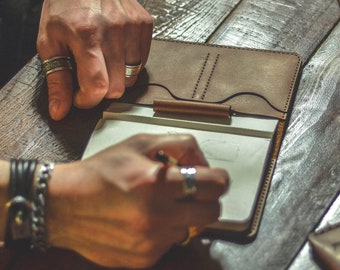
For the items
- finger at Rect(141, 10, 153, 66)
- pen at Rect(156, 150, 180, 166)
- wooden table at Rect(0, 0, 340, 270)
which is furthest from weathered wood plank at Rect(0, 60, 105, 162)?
pen at Rect(156, 150, 180, 166)

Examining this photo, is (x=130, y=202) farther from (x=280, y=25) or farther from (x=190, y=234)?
(x=280, y=25)

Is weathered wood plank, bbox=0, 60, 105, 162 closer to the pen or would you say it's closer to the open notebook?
the open notebook

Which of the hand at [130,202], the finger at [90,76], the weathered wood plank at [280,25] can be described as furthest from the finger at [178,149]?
the weathered wood plank at [280,25]

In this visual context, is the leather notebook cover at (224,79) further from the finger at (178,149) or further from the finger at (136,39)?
the finger at (178,149)

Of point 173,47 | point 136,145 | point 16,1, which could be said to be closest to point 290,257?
point 136,145

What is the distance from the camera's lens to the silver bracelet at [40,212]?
29.7 inches

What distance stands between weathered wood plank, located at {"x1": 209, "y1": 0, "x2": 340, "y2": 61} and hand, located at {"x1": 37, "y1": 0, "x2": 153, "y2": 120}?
0.54 ft

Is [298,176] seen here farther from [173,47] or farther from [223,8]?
[223,8]

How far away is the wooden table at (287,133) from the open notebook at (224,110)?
23 mm

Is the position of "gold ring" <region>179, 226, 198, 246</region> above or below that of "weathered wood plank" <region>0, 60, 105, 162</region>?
above

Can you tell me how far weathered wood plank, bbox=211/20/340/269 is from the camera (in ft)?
2.56

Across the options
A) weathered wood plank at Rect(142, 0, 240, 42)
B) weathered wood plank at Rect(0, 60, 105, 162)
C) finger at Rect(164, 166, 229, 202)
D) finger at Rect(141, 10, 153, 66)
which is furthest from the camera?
weathered wood plank at Rect(142, 0, 240, 42)

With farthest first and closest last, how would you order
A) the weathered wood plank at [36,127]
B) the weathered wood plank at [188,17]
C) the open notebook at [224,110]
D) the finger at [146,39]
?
1. the weathered wood plank at [188,17]
2. the finger at [146,39]
3. the weathered wood plank at [36,127]
4. the open notebook at [224,110]

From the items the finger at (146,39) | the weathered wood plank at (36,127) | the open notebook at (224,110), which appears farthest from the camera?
the finger at (146,39)
